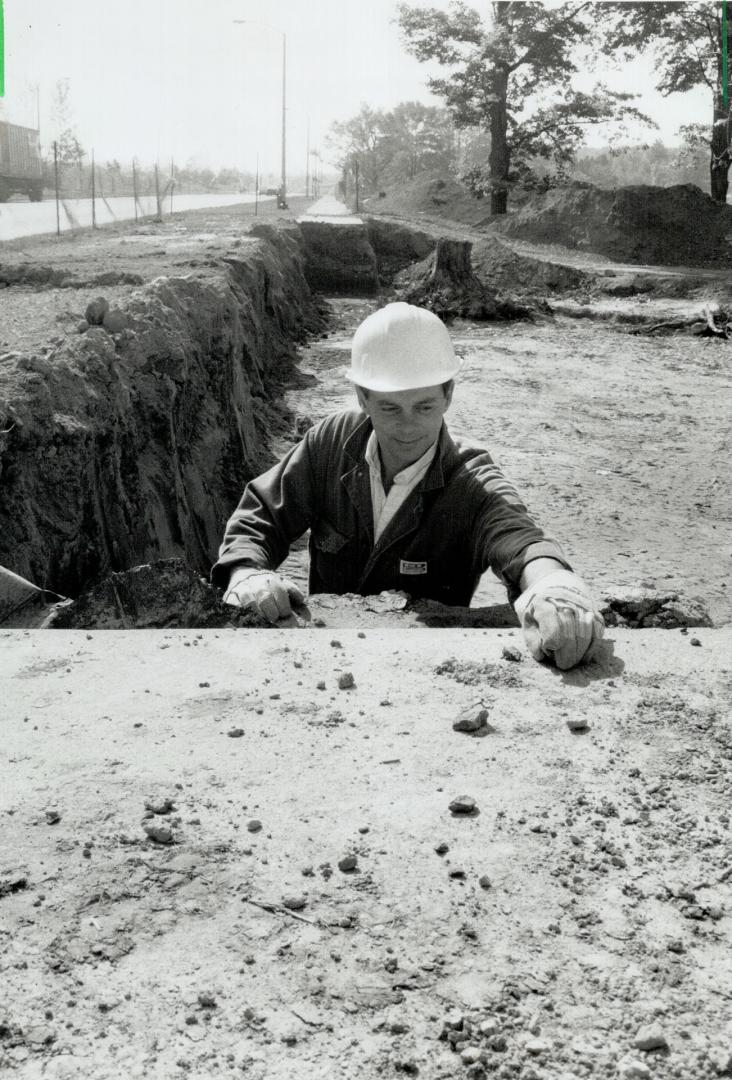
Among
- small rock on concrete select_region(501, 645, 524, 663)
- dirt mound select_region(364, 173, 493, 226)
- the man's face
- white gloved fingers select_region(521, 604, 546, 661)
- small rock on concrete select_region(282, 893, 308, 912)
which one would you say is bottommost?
small rock on concrete select_region(282, 893, 308, 912)

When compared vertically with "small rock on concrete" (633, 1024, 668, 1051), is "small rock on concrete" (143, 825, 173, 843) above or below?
above

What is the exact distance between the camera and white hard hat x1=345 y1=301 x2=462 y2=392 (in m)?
3.66

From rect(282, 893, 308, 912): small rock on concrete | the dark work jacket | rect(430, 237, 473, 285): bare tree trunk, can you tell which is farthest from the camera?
rect(430, 237, 473, 285): bare tree trunk

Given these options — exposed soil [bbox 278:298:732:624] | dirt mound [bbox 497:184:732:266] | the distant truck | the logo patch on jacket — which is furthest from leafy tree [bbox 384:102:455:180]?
the logo patch on jacket

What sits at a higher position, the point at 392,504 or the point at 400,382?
the point at 400,382

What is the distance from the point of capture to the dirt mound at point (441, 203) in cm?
3297

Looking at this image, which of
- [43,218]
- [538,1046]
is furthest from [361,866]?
[43,218]

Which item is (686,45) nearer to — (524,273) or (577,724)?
(524,273)

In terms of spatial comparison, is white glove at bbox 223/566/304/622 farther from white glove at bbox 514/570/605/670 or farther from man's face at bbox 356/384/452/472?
white glove at bbox 514/570/605/670

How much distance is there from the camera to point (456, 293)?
19.1 meters

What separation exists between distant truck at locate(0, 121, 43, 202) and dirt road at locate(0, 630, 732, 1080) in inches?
1324

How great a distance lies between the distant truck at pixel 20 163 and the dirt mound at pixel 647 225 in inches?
685

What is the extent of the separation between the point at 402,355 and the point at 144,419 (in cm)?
320

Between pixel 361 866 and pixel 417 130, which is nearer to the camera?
pixel 361 866
